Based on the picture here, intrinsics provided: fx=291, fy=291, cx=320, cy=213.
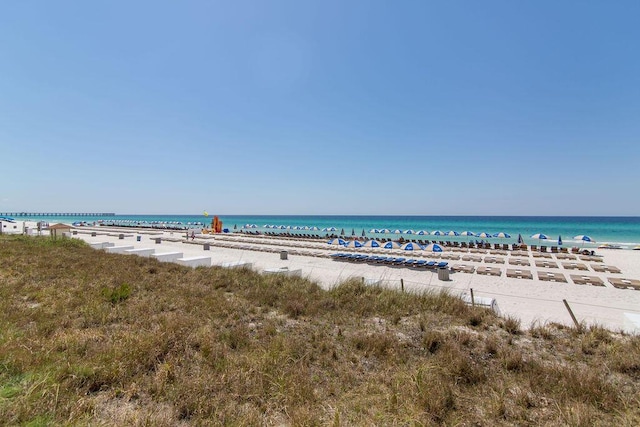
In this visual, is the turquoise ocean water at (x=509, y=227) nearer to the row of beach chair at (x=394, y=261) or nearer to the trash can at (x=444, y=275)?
the row of beach chair at (x=394, y=261)

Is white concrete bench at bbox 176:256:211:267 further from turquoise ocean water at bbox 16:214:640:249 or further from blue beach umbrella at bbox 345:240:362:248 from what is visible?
turquoise ocean water at bbox 16:214:640:249

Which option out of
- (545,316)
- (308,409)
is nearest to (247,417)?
(308,409)

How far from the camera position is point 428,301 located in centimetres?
732

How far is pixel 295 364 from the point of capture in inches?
163

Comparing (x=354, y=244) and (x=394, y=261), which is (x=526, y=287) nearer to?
(x=394, y=261)

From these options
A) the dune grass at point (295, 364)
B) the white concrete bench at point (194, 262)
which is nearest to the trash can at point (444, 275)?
the dune grass at point (295, 364)

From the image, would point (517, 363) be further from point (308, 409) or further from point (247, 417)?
point (247, 417)

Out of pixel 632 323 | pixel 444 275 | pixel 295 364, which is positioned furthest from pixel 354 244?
pixel 295 364

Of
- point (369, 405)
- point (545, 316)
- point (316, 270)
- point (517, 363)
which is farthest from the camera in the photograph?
point (316, 270)

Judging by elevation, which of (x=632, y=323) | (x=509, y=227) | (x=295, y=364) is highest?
(x=295, y=364)

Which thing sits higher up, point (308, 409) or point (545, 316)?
point (308, 409)

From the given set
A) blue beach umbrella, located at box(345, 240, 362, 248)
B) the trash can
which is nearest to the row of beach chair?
the trash can

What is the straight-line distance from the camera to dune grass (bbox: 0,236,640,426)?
310 centimetres

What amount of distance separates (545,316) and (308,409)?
8817 millimetres
